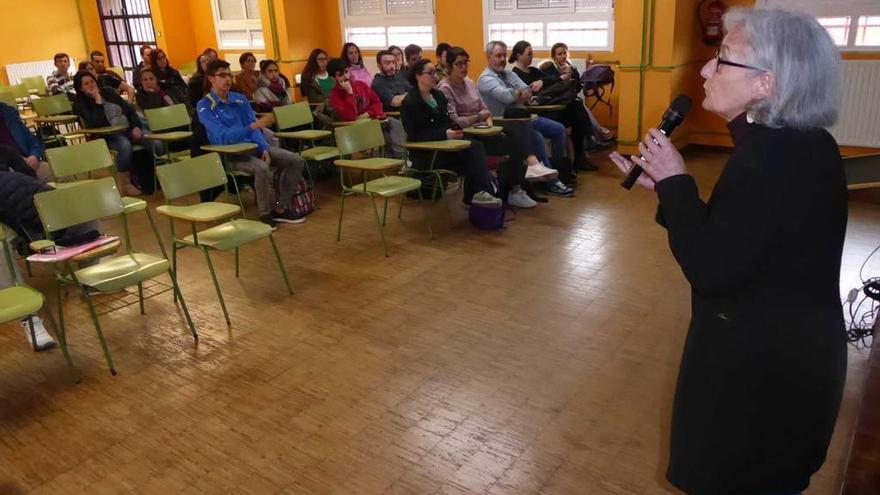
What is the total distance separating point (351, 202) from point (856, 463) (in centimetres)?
425

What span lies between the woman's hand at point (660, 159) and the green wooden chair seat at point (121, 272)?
254cm

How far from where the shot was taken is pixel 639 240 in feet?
14.5

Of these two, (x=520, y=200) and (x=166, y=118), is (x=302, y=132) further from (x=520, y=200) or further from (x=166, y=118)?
(x=520, y=200)

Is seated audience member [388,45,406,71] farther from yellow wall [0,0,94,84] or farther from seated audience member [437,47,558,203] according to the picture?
yellow wall [0,0,94,84]

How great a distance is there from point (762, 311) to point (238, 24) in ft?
32.1

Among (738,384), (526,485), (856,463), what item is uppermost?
(738,384)

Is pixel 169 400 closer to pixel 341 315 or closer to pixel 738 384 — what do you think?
pixel 341 315

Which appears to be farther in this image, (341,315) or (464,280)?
(464,280)

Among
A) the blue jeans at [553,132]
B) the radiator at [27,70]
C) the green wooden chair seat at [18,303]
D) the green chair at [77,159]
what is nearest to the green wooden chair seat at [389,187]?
the green chair at [77,159]

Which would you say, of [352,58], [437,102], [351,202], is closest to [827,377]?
[437,102]

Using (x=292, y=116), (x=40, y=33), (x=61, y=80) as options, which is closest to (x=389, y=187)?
(x=292, y=116)

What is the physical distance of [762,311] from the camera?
117 centimetres

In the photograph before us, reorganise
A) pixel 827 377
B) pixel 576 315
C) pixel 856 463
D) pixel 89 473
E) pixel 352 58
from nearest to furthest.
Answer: pixel 827 377
pixel 856 463
pixel 89 473
pixel 576 315
pixel 352 58

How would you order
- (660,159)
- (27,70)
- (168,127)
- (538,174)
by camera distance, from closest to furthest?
1. (660,159)
2. (538,174)
3. (168,127)
4. (27,70)
